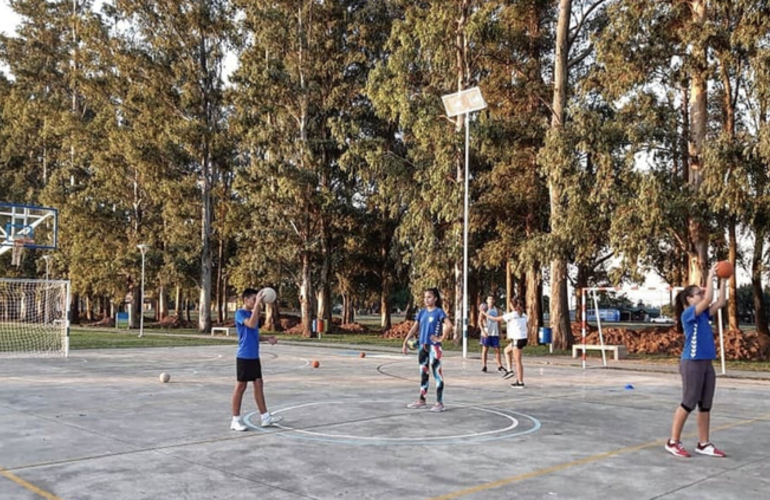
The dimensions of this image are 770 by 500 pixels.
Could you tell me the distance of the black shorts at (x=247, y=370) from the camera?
8.80 meters

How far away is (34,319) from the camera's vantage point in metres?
45.0

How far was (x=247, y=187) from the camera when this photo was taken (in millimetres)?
38219

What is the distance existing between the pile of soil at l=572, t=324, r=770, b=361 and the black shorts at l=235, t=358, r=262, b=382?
62.6ft

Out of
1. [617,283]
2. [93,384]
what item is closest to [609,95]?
[617,283]

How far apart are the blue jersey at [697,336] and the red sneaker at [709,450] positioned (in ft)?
3.18

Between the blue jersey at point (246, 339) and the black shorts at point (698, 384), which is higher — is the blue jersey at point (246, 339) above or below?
above

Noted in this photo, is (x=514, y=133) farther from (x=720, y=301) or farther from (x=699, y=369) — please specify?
(x=699, y=369)

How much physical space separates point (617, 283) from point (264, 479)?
64.3 ft

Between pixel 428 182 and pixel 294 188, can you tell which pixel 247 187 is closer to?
pixel 294 188

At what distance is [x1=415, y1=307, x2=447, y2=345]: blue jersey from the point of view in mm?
10664

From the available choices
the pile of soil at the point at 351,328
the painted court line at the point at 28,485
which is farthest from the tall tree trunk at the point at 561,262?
the painted court line at the point at 28,485

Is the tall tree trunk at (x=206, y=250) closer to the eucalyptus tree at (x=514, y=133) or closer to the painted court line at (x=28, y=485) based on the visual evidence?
the eucalyptus tree at (x=514, y=133)

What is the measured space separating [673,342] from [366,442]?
68.2 feet

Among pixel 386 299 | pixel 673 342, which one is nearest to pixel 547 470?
pixel 673 342
